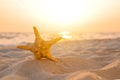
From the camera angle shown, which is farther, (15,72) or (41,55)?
(41,55)

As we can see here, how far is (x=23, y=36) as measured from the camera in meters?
9.27

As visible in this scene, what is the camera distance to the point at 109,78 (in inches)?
90.7

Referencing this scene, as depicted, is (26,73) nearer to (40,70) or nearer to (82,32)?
(40,70)

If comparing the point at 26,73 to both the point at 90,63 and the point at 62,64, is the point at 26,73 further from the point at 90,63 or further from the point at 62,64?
the point at 90,63

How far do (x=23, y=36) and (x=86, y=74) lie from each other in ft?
24.3

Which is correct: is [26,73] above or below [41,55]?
below

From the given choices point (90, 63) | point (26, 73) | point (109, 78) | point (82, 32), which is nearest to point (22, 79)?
point (26, 73)

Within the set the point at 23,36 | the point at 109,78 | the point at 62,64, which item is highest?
the point at 23,36

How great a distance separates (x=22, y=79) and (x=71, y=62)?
2.73ft

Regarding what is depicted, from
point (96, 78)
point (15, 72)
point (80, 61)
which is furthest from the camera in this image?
point (80, 61)

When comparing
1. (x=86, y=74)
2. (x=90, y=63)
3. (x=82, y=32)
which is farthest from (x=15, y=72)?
(x=82, y=32)

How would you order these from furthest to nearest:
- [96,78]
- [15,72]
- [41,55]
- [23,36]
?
[23,36], [41,55], [15,72], [96,78]

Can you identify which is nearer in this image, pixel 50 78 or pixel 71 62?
pixel 50 78

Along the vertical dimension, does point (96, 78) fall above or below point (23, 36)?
below
